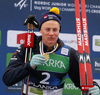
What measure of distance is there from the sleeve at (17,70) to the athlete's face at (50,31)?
25cm

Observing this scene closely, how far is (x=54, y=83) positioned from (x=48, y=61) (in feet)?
0.68

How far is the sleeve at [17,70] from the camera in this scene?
1.86 meters

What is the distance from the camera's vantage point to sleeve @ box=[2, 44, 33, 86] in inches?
73.1

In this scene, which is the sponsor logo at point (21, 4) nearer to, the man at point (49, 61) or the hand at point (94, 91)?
the man at point (49, 61)

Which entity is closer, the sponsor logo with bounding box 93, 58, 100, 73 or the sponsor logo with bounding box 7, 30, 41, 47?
the sponsor logo with bounding box 7, 30, 41, 47

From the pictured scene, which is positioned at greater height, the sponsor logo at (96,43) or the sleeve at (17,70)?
the sponsor logo at (96,43)

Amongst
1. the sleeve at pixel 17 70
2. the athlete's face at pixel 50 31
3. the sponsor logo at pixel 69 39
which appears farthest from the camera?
the sponsor logo at pixel 69 39

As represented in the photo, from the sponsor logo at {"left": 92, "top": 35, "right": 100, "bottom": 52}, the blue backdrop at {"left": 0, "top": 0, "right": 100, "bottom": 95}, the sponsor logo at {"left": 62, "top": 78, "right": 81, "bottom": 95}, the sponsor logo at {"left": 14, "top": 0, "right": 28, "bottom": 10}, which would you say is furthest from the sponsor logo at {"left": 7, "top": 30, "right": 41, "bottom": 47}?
the sponsor logo at {"left": 92, "top": 35, "right": 100, "bottom": 52}

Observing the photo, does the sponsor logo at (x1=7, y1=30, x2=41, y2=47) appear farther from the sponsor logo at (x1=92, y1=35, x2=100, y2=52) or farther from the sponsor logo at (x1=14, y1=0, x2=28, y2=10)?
the sponsor logo at (x1=92, y1=35, x2=100, y2=52)

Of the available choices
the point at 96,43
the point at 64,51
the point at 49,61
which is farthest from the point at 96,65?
the point at 49,61

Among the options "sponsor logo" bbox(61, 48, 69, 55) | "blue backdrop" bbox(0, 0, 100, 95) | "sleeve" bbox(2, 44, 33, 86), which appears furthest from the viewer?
"blue backdrop" bbox(0, 0, 100, 95)

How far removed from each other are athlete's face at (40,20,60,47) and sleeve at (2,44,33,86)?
249 millimetres

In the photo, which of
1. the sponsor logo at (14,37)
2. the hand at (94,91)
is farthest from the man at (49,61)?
the sponsor logo at (14,37)

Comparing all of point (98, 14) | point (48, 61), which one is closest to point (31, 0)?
point (98, 14)
